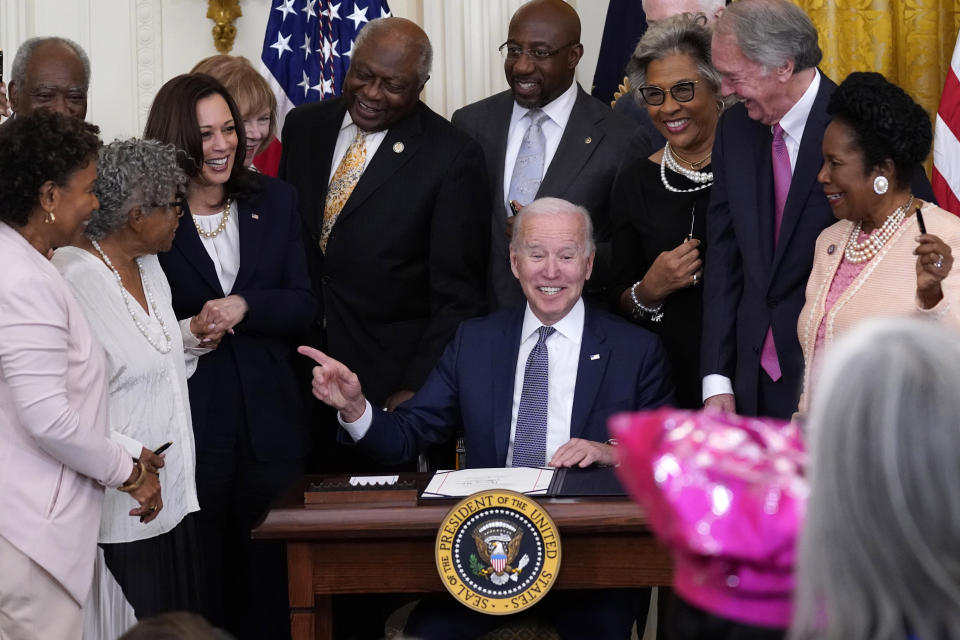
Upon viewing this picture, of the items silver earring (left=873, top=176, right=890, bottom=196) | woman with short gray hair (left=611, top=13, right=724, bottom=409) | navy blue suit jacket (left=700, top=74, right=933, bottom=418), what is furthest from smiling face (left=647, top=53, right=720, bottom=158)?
silver earring (left=873, top=176, right=890, bottom=196)

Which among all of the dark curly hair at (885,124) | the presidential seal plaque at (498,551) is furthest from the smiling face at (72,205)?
the dark curly hair at (885,124)

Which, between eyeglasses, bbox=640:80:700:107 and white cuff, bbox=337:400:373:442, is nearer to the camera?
white cuff, bbox=337:400:373:442

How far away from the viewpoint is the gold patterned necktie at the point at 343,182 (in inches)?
173

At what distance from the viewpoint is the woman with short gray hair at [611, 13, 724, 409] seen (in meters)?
3.99

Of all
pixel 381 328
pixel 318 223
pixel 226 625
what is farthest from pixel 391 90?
pixel 226 625

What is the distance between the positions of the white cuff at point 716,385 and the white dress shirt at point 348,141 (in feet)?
4.73

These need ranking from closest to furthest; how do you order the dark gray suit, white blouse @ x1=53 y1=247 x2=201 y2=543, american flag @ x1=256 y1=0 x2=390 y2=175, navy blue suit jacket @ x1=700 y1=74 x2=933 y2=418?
white blouse @ x1=53 y1=247 x2=201 y2=543 < navy blue suit jacket @ x1=700 y1=74 x2=933 y2=418 < the dark gray suit < american flag @ x1=256 y1=0 x2=390 y2=175

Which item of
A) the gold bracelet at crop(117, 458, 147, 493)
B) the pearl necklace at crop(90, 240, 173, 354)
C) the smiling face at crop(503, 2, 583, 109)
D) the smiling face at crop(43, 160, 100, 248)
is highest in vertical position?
the smiling face at crop(503, 2, 583, 109)

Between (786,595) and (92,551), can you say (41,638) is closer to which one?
(92,551)

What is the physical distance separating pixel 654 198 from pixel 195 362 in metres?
1.53

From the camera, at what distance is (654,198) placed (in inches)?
159

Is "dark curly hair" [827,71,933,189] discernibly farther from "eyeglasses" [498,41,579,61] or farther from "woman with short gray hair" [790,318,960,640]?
"woman with short gray hair" [790,318,960,640]

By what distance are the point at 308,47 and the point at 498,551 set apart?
329 centimetres

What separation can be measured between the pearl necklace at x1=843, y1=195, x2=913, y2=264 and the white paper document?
3.18 feet
